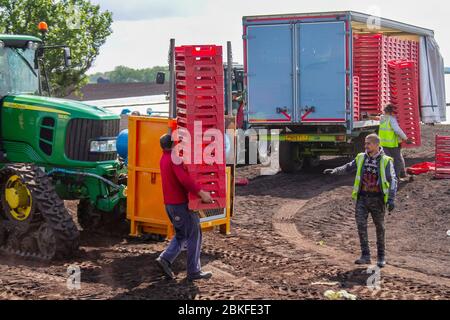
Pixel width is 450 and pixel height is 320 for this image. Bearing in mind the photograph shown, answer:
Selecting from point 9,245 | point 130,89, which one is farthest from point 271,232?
point 130,89

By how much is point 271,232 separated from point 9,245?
381 centimetres

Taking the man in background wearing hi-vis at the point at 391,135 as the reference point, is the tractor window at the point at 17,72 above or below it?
above

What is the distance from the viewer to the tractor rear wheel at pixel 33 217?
31.4ft

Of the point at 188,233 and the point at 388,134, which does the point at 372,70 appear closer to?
the point at 388,134

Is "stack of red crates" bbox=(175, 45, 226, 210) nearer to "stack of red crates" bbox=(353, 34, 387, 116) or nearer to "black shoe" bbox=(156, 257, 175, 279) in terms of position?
"black shoe" bbox=(156, 257, 175, 279)

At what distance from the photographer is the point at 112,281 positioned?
28.7 ft

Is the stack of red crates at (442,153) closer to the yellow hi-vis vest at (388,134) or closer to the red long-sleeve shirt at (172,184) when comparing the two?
the yellow hi-vis vest at (388,134)

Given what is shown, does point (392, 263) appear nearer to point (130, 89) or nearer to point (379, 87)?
point (379, 87)

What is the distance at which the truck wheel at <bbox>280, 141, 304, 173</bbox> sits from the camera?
60.0ft

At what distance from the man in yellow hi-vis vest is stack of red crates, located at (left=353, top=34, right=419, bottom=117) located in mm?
8829

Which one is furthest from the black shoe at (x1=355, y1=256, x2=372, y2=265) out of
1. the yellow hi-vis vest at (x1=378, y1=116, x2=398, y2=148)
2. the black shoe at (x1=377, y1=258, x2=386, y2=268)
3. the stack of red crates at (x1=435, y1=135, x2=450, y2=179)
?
the stack of red crates at (x1=435, y1=135, x2=450, y2=179)

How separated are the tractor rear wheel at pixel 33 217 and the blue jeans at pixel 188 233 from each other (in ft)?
4.91

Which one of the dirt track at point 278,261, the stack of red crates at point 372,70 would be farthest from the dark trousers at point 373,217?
the stack of red crates at point 372,70

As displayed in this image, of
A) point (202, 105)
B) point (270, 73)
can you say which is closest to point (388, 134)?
point (270, 73)
